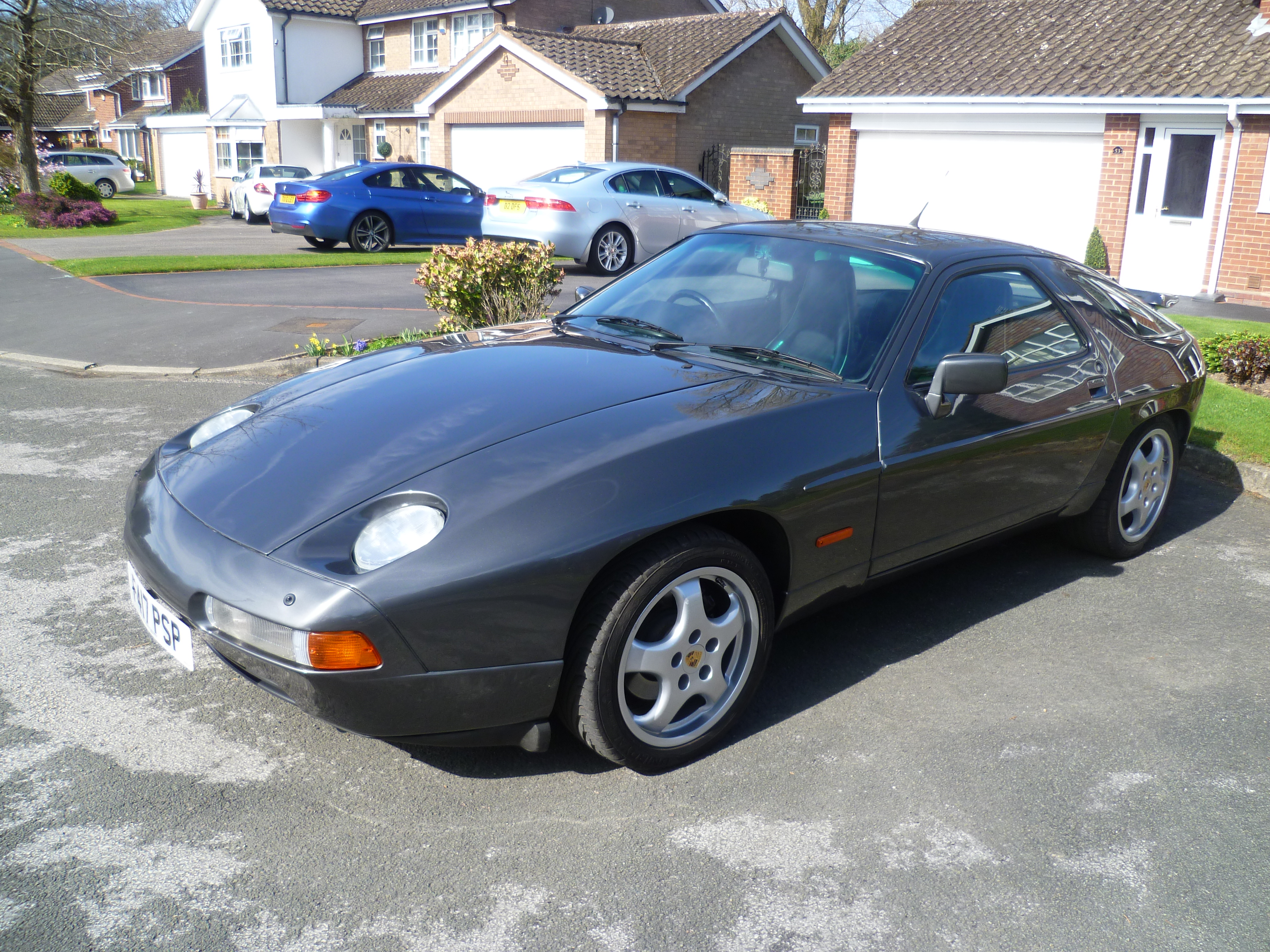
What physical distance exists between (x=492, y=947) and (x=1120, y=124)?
683 inches

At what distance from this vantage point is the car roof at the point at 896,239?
4164 mm

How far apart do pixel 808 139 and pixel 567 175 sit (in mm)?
15142

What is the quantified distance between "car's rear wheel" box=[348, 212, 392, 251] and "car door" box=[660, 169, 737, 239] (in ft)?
19.3

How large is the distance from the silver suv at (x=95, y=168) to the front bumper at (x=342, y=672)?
39714 mm

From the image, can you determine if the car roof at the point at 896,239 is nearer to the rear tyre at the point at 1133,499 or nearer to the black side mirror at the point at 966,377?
the black side mirror at the point at 966,377

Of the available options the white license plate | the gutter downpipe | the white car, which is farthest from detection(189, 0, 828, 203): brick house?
the white license plate

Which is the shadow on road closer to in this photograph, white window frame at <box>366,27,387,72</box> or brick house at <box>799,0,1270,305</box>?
brick house at <box>799,0,1270,305</box>

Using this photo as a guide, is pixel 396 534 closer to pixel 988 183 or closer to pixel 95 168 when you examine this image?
pixel 988 183

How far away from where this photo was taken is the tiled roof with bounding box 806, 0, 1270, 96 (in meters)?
15.8

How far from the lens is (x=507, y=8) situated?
3083 cm

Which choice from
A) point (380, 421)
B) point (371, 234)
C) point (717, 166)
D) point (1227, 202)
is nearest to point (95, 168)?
point (371, 234)

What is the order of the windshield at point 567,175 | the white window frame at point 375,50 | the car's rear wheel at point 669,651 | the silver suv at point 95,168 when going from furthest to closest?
the silver suv at point 95,168 → the white window frame at point 375,50 → the windshield at point 567,175 → the car's rear wheel at point 669,651

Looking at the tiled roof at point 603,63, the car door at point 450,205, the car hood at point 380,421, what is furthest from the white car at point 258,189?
the car hood at point 380,421

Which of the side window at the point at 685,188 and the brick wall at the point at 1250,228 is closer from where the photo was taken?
the brick wall at the point at 1250,228
